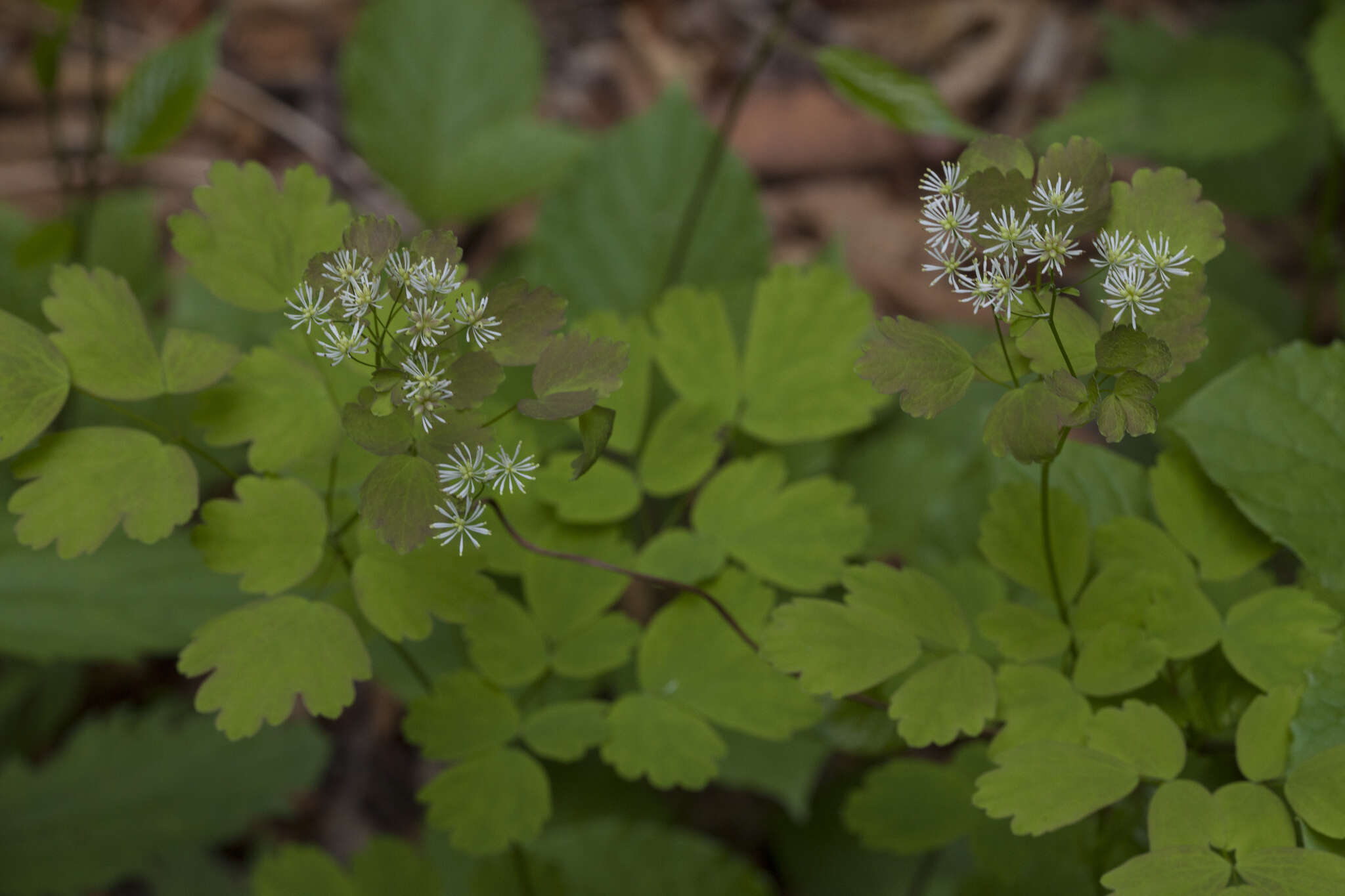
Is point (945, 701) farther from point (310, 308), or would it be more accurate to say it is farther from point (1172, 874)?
point (310, 308)

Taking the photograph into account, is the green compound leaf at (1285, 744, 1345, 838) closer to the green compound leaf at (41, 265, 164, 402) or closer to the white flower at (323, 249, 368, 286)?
the white flower at (323, 249, 368, 286)

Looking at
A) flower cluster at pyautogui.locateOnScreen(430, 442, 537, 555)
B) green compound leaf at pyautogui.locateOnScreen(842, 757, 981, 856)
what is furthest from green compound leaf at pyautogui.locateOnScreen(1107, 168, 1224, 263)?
green compound leaf at pyautogui.locateOnScreen(842, 757, 981, 856)

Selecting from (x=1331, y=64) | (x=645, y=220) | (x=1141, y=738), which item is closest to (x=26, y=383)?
(x=1141, y=738)

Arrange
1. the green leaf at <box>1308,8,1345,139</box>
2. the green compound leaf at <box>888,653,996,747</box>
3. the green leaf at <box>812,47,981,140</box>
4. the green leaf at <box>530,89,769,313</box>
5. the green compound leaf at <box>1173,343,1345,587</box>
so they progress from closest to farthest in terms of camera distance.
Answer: the green compound leaf at <box>888,653,996,747</box>
the green compound leaf at <box>1173,343,1345,587</box>
the green leaf at <box>812,47,981,140</box>
the green leaf at <box>1308,8,1345,139</box>
the green leaf at <box>530,89,769,313</box>

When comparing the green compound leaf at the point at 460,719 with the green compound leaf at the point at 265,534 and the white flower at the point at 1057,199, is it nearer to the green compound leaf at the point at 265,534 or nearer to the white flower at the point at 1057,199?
the green compound leaf at the point at 265,534

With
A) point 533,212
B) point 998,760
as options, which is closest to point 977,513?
point 998,760

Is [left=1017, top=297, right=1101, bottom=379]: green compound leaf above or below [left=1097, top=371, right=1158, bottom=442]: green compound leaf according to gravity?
above

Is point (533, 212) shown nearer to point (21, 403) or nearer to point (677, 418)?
point (677, 418)
